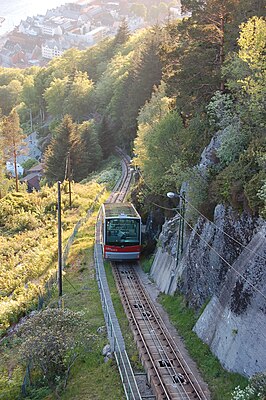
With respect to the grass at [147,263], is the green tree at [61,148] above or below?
below

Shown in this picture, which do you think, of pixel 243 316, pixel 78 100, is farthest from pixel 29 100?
pixel 243 316

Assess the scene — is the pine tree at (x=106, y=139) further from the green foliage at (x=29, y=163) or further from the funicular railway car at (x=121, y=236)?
the funicular railway car at (x=121, y=236)

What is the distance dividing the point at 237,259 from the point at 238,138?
18.3ft

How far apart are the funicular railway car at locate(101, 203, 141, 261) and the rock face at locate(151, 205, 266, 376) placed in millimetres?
6299

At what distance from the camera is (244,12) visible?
1030 inches

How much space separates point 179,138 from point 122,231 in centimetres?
727

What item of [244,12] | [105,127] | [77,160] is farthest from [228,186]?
[105,127]

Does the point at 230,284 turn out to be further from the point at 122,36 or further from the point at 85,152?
the point at 122,36

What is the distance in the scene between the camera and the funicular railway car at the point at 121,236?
100 feet

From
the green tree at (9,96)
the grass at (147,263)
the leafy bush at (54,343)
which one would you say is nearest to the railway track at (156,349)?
the grass at (147,263)

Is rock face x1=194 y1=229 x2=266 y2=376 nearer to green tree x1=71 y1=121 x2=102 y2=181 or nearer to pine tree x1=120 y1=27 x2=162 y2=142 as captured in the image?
green tree x1=71 y1=121 x2=102 y2=181

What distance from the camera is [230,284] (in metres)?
18.3

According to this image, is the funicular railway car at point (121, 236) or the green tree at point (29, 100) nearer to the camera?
the funicular railway car at point (121, 236)

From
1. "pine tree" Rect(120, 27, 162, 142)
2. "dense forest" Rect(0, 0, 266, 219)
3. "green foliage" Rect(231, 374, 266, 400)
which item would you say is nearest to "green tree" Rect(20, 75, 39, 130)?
"dense forest" Rect(0, 0, 266, 219)
